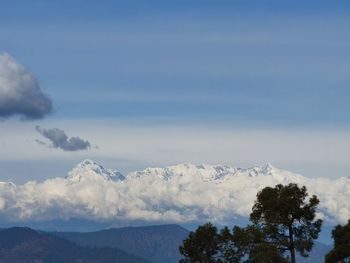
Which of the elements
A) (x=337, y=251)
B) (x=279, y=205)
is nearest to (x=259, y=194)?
(x=279, y=205)

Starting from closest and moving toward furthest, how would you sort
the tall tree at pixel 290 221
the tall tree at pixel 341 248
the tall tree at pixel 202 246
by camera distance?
the tall tree at pixel 290 221, the tall tree at pixel 341 248, the tall tree at pixel 202 246

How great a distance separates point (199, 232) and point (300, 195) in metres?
32.5

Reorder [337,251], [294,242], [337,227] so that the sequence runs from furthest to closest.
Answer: [337,227]
[337,251]
[294,242]

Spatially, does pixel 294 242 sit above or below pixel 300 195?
below

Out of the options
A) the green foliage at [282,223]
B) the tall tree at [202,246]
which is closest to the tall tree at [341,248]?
the tall tree at [202,246]

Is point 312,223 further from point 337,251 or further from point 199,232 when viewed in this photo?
point 199,232

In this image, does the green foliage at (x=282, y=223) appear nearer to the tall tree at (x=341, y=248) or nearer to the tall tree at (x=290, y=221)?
the tall tree at (x=290, y=221)

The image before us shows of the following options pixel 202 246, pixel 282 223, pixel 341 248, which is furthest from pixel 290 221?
pixel 202 246

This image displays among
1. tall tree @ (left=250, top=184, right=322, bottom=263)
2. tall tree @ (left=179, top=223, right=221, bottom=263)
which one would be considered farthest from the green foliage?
tall tree @ (left=179, top=223, right=221, bottom=263)

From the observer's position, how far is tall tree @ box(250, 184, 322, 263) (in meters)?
78.8

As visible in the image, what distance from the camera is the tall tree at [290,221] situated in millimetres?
78750

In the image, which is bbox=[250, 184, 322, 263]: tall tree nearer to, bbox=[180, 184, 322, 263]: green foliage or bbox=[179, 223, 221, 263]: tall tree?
bbox=[180, 184, 322, 263]: green foliage

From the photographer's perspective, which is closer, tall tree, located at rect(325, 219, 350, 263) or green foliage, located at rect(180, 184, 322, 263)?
green foliage, located at rect(180, 184, 322, 263)

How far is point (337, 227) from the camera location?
108625mm
